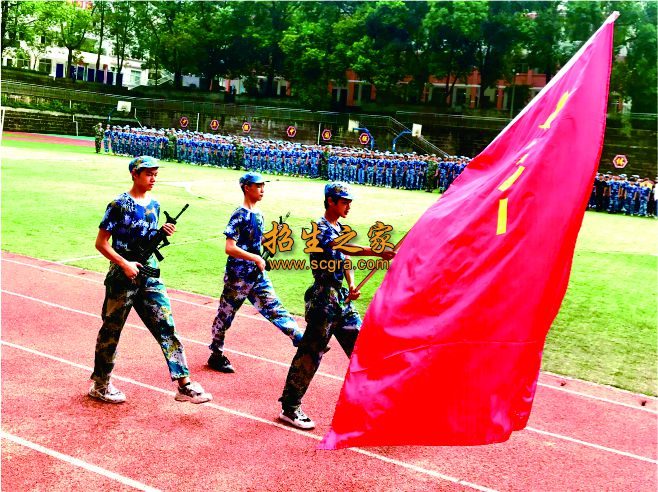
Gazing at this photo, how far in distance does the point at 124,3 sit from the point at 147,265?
62.1 meters

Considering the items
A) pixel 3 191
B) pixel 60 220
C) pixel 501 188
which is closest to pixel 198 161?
pixel 3 191

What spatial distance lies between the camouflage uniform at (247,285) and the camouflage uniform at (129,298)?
91cm

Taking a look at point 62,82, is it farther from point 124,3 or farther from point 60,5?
point 124,3

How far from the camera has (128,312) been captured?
6219mm

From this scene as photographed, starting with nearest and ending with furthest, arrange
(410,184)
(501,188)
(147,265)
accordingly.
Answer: (501,188)
(147,265)
(410,184)

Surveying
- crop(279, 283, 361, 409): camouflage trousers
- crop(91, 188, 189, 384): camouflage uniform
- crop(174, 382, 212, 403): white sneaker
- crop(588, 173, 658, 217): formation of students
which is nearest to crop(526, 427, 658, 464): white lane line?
crop(279, 283, 361, 409): camouflage trousers

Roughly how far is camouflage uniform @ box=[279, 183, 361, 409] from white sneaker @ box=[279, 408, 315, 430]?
0.16 ft

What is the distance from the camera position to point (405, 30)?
49.5 meters

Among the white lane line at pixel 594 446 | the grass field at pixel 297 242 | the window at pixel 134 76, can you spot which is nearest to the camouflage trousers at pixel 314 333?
the white lane line at pixel 594 446

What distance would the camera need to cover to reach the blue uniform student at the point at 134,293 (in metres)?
6.12

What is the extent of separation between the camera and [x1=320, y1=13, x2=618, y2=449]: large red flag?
3.60 m

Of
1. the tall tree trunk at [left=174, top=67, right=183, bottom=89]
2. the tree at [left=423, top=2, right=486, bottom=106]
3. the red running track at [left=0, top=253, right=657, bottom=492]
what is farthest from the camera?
the tall tree trunk at [left=174, top=67, right=183, bottom=89]

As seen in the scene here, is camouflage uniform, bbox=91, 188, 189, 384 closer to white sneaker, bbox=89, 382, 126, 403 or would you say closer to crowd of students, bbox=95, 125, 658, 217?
white sneaker, bbox=89, 382, 126, 403

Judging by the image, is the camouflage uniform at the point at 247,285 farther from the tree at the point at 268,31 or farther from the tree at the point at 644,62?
the tree at the point at 268,31
